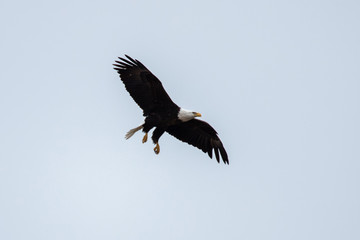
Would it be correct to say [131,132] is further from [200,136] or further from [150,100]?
[200,136]

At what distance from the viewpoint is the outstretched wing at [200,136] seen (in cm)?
1583

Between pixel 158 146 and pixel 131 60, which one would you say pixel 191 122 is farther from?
pixel 131 60

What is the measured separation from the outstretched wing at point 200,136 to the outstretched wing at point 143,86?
98 centimetres

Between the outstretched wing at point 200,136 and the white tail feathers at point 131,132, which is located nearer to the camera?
the white tail feathers at point 131,132

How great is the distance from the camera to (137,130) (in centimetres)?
1541

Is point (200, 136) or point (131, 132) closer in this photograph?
point (131, 132)

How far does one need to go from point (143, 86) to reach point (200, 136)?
1.87 meters

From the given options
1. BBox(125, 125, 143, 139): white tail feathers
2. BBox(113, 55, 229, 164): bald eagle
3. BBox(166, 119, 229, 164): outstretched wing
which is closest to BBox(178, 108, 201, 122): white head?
BBox(113, 55, 229, 164): bald eagle

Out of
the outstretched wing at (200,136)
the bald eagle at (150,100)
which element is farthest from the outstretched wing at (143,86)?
the outstretched wing at (200,136)

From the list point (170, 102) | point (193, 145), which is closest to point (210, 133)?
point (193, 145)

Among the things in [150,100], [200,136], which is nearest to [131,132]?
[150,100]

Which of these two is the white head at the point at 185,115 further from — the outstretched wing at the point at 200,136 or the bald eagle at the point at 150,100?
the outstretched wing at the point at 200,136

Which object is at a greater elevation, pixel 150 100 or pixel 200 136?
pixel 150 100

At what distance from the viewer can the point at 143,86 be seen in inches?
592
